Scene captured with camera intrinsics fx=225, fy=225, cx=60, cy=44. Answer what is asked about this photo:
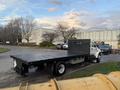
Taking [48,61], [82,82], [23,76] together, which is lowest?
[23,76]

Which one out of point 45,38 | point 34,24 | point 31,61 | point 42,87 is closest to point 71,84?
point 42,87

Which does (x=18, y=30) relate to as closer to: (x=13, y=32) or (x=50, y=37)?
(x=13, y=32)

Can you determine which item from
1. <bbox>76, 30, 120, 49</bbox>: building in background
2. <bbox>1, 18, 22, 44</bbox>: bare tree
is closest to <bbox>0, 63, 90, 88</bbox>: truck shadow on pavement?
<bbox>76, 30, 120, 49</bbox>: building in background

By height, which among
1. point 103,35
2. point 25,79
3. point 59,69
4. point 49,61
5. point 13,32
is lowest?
point 25,79

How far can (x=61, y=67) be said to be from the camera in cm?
1302

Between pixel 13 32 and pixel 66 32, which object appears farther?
pixel 13 32

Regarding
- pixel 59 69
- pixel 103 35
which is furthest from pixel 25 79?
pixel 103 35

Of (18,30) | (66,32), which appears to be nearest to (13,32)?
(18,30)

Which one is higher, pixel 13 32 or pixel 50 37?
pixel 13 32

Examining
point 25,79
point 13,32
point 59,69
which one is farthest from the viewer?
point 13,32

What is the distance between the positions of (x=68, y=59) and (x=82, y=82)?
1040 cm

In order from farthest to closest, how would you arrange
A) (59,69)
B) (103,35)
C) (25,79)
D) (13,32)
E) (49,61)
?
(13,32) < (103,35) < (59,69) < (49,61) < (25,79)

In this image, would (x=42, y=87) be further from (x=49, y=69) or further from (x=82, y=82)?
(x=49, y=69)

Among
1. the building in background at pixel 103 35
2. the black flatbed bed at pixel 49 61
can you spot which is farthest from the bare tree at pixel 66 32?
the black flatbed bed at pixel 49 61
